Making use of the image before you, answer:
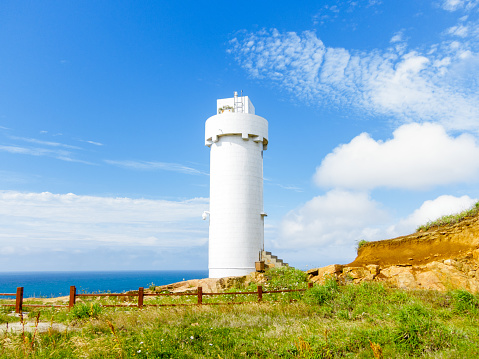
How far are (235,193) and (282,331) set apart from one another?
17.1m

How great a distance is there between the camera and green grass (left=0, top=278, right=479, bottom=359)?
9.06m

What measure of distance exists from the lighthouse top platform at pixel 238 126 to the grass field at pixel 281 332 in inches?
623

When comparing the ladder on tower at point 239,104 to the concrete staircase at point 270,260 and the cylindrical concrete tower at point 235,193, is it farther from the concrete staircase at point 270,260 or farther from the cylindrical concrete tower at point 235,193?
the concrete staircase at point 270,260

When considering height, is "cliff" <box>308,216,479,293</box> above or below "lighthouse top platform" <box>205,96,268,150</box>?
below

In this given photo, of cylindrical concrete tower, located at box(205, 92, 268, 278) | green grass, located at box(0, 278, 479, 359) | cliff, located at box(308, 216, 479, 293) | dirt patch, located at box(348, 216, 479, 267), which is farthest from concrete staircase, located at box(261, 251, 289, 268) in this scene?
green grass, located at box(0, 278, 479, 359)

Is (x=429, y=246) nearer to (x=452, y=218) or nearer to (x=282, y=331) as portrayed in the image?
(x=452, y=218)

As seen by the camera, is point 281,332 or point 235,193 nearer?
point 281,332

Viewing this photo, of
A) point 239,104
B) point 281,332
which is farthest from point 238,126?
point 281,332

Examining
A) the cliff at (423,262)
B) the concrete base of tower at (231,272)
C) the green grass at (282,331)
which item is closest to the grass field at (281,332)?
the green grass at (282,331)

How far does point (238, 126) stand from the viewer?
91.7ft

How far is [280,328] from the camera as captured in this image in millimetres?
10930

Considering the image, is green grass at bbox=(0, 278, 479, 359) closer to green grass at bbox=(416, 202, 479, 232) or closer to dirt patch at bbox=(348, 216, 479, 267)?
dirt patch at bbox=(348, 216, 479, 267)

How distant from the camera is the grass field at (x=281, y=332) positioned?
905cm

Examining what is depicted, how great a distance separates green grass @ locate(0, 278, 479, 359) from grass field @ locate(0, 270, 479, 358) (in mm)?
24
